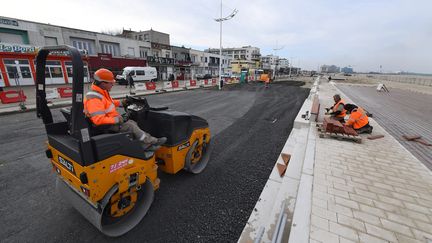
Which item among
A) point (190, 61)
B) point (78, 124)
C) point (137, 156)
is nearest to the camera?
point (78, 124)

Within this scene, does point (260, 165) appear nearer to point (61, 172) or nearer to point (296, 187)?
point (296, 187)

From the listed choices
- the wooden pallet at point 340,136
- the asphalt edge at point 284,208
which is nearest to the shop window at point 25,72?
the asphalt edge at point 284,208

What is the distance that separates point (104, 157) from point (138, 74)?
91.3 ft

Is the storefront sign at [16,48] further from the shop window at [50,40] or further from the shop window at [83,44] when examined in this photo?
the shop window at [83,44]

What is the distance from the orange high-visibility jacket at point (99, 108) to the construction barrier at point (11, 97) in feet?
41.9

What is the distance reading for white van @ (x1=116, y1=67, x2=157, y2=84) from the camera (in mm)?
25206

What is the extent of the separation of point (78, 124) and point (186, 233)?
78.5 inches

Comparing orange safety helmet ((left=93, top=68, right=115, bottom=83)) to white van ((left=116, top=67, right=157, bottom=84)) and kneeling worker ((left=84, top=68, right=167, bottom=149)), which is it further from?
white van ((left=116, top=67, right=157, bottom=84))

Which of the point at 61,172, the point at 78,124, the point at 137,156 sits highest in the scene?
the point at 78,124

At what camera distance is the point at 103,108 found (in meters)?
2.37

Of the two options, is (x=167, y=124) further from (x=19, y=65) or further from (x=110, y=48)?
(x=110, y=48)

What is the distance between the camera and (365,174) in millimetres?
3582

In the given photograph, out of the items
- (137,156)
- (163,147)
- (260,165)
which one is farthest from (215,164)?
(137,156)

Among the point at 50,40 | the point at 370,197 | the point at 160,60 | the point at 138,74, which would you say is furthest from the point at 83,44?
the point at 370,197
